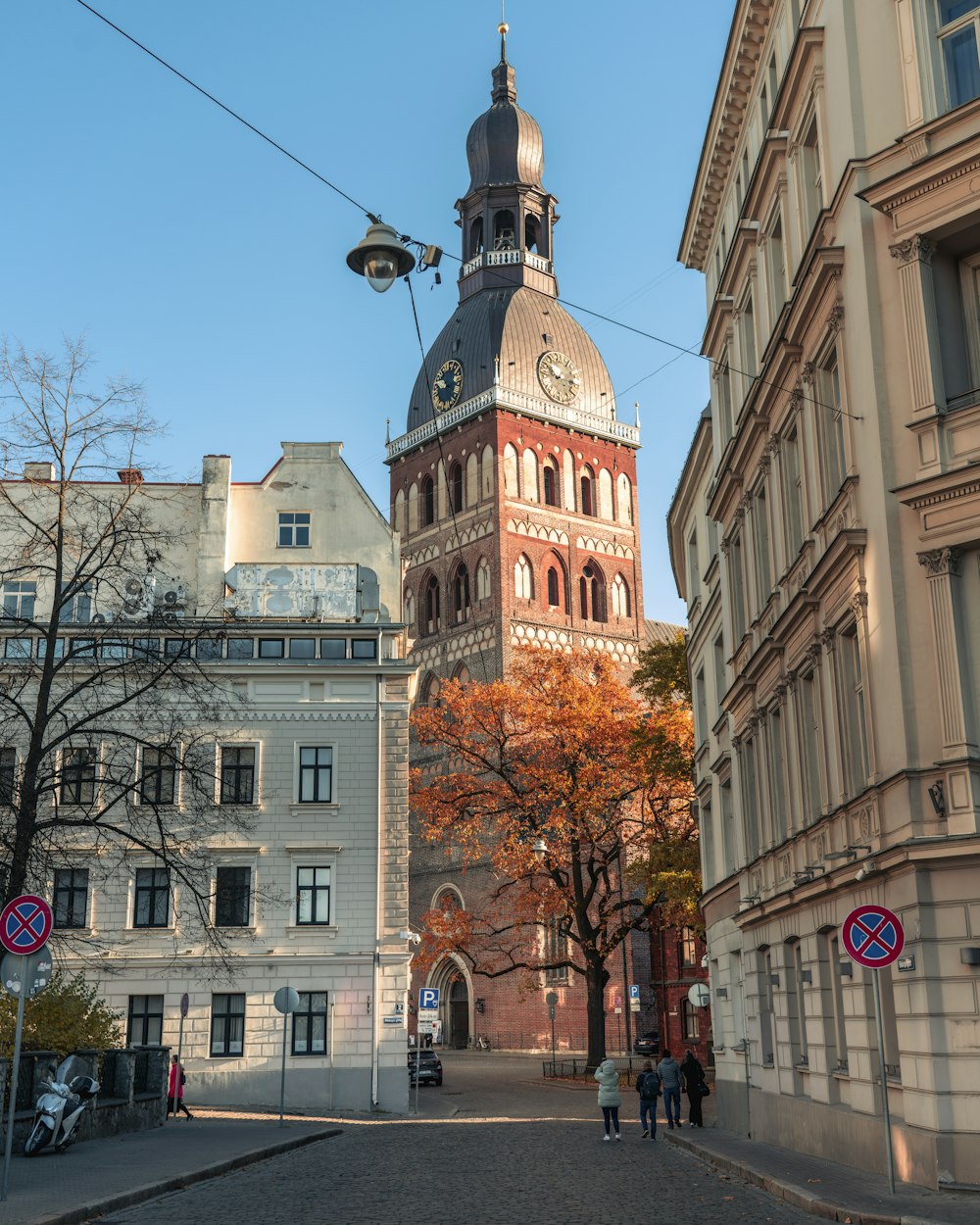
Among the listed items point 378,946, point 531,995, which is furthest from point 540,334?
point 378,946

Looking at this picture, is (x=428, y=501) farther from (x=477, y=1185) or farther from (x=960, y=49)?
(x=477, y=1185)

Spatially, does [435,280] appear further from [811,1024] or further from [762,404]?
[811,1024]

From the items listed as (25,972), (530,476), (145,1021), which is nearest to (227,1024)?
(145,1021)

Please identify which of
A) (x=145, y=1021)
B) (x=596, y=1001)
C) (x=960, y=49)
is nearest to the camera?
(x=960, y=49)

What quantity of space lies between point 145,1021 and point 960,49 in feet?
88.9

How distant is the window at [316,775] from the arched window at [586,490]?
51.4 metres

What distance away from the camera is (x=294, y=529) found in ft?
131

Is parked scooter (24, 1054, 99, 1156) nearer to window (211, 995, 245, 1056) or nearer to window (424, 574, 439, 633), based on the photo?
window (211, 995, 245, 1056)

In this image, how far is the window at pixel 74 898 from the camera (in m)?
35.0

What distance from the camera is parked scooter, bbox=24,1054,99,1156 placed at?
733 inches

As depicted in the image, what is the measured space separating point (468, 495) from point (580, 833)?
139 ft

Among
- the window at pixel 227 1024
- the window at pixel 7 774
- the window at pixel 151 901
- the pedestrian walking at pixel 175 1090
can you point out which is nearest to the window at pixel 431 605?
the window at pixel 7 774

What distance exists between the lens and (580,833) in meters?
44.1

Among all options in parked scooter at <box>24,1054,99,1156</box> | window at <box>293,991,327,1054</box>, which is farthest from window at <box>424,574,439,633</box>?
parked scooter at <box>24,1054,99,1156</box>
